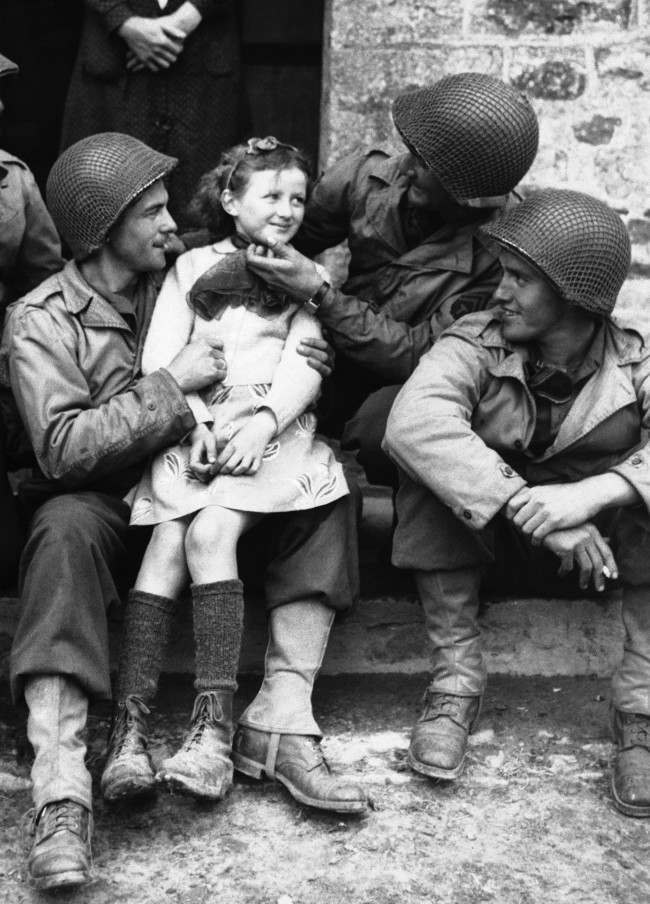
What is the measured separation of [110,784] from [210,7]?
114 inches

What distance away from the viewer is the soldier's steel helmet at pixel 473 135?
3.58 metres

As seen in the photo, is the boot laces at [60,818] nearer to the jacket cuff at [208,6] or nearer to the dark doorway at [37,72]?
the jacket cuff at [208,6]

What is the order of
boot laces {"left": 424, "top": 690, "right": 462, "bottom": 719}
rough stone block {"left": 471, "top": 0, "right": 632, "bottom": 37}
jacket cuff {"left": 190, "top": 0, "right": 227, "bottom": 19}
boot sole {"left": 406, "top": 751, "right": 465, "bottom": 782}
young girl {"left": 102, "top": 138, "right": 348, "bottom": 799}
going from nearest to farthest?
1. young girl {"left": 102, "top": 138, "right": 348, "bottom": 799}
2. boot sole {"left": 406, "top": 751, "right": 465, "bottom": 782}
3. boot laces {"left": 424, "top": 690, "right": 462, "bottom": 719}
4. rough stone block {"left": 471, "top": 0, "right": 632, "bottom": 37}
5. jacket cuff {"left": 190, "top": 0, "right": 227, "bottom": 19}

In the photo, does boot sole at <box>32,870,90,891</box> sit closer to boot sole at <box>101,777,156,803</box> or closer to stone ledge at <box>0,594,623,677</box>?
boot sole at <box>101,777,156,803</box>

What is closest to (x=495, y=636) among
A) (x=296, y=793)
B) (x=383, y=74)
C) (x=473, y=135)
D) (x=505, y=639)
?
(x=505, y=639)

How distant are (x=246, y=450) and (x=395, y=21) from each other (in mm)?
1980

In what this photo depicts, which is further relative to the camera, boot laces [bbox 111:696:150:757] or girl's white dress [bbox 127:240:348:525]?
girl's white dress [bbox 127:240:348:525]

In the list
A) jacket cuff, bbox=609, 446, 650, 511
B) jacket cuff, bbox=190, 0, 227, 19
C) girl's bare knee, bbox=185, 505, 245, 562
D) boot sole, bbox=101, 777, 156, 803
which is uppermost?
jacket cuff, bbox=190, 0, 227, 19

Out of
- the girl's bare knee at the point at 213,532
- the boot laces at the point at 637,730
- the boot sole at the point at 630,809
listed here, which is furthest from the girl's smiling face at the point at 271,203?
the boot sole at the point at 630,809

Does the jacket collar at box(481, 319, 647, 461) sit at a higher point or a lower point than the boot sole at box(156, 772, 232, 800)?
higher

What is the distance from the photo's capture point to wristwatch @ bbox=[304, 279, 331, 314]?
355 centimetres

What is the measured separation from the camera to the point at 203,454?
331cm

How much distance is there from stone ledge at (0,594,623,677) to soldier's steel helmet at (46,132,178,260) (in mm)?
1243

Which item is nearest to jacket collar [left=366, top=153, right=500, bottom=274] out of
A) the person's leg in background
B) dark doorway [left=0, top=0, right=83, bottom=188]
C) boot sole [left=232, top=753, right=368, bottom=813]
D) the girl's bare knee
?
the person's leg in background
